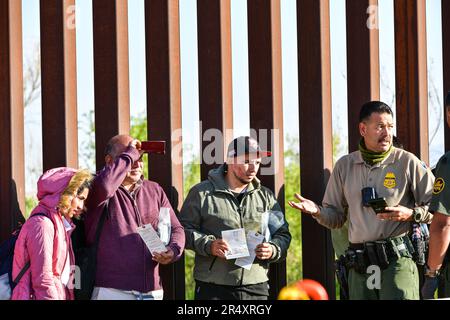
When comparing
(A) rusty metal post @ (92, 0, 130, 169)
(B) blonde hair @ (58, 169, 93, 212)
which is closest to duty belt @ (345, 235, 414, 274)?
(B) blonde hair @ (58, 169, 93, 212)

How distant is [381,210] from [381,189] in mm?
262

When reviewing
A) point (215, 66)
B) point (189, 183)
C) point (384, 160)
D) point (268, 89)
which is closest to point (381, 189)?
point (384, 160)

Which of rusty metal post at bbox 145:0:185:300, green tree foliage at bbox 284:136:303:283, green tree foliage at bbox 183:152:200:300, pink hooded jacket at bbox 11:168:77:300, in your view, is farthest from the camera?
green tree foliage at bbox 284:136:303:283

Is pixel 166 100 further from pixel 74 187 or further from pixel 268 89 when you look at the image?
pixel 74 187

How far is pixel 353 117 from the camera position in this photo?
23.5 feet

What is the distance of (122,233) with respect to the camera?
6.12 metres

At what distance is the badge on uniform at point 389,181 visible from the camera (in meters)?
6.21

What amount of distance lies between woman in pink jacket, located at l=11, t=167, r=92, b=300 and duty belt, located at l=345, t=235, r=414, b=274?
5.91ft

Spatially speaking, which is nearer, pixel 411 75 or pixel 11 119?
pixel 11 119

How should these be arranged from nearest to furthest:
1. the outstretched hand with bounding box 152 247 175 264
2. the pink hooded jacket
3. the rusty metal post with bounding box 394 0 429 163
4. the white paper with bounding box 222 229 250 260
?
the pink hooded jacket < the outstretched hand with bounding box 152 247 175 264 < the white paper with bounding box 222 229 250 260 < the rusty metal post with bounding box 394 0 429 163

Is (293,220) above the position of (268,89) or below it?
below

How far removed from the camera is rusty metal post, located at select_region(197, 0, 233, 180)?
23.2 feet

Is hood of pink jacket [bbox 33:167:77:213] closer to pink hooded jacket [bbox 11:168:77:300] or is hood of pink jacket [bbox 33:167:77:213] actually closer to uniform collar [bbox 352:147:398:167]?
pink hooded jacket [bbox 11:168:77:300]
